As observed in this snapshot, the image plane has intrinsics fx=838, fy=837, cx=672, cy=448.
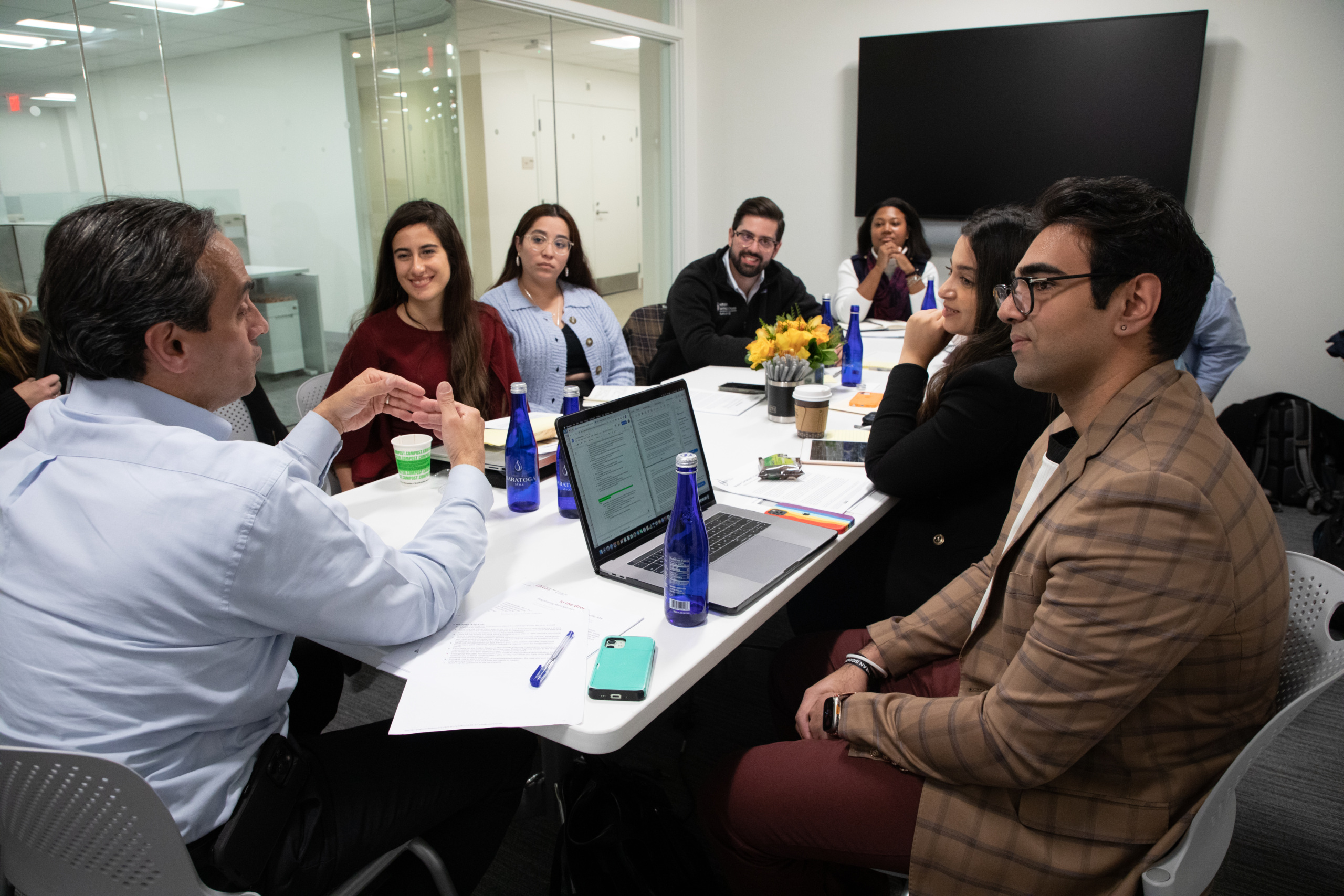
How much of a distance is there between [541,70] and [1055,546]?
5079 mm

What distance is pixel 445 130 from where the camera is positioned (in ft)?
15.4

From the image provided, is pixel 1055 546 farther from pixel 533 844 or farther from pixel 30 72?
pixel 30 72

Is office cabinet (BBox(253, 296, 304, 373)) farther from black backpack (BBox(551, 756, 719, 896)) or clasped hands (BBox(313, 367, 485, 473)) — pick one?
black backpack (BBox(551, 756, 719, 896))

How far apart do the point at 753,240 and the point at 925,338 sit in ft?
6.20

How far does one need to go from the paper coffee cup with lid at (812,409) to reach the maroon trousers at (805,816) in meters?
1.18

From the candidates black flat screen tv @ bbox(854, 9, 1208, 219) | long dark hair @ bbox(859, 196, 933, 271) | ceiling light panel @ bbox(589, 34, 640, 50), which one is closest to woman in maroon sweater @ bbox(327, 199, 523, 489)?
long dark hair @ bbox(859, 196, 933, 271)

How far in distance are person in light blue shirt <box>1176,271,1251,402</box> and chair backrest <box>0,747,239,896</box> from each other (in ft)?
12.5

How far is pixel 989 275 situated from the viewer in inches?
76.4

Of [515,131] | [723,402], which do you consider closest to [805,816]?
[723,402]

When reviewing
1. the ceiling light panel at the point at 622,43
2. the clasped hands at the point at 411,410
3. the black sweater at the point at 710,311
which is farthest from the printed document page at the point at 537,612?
the ceiling light panel at the point at 622,43

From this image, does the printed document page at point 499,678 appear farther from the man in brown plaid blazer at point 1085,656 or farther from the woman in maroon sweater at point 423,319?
the woman in maroon sweater at point 423,319

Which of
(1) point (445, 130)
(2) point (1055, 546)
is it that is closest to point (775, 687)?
(2) point (1055, 546)

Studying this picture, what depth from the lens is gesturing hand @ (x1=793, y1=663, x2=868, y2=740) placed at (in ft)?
4.57

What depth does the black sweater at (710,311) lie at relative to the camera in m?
3.75
